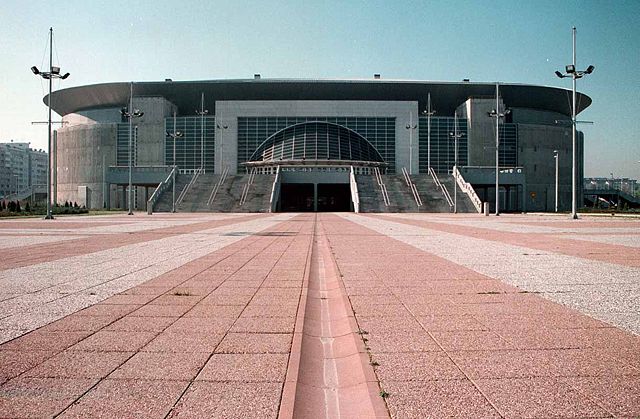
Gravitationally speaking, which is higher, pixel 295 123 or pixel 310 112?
pixel 310 112

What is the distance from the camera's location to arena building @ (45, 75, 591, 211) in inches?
3479

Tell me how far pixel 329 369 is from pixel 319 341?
3.03ft

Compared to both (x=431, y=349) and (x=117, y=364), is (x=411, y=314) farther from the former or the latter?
(x=117, y=364)

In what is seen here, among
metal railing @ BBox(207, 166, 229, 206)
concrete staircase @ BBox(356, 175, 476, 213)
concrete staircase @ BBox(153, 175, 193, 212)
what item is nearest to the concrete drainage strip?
concrete staircase @ BBox(356, 175, 476, 213)

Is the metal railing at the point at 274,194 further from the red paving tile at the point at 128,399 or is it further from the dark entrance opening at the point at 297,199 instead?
the red paving tile at the point at 128,399

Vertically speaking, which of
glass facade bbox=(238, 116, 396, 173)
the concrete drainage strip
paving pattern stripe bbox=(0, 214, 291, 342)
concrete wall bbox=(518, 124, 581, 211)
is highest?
glass facade bbox=(238, 116, 396, 173)

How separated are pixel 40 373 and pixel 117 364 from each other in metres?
0.56

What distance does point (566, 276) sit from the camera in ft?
30.1

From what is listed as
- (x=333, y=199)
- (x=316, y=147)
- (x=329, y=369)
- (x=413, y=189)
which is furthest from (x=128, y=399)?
(x=316, y=147)

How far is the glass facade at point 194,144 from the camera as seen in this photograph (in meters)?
92.1

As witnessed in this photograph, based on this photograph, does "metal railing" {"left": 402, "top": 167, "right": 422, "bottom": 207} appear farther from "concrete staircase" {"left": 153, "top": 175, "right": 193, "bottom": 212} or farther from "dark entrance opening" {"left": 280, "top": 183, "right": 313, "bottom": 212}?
"concrete staircase" {"left": 153, "top": 175, "right": 193, "bottom": 212}

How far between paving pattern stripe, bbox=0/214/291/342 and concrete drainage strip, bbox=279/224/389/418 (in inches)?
113

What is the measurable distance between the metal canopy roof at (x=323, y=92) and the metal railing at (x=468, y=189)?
31.1 meters

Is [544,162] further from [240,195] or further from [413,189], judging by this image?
[240,195]
